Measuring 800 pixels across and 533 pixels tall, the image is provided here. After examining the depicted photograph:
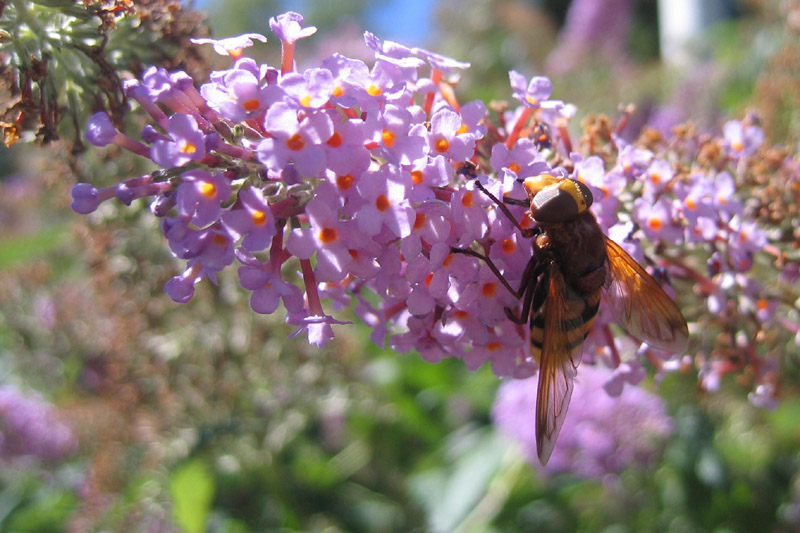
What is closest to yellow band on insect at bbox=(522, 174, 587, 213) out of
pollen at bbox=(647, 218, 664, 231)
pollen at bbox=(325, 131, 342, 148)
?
pollen at bbox=(647, 218, 664, 231)

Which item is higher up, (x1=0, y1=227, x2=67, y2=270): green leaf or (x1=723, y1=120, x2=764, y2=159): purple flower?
(x1=723, y1=120, x2=764, y2=159): purple flower

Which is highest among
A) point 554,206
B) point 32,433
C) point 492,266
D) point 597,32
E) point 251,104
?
point 251,104

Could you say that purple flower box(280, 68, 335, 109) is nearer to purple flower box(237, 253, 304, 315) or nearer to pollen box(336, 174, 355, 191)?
pollen box(336, 174, 355, 191)

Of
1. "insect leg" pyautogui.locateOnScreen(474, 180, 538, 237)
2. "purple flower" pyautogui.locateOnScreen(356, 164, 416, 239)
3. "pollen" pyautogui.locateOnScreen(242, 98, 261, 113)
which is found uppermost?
"pollen" pyautogui.locateOnScreen(242, 98, 261, 113)

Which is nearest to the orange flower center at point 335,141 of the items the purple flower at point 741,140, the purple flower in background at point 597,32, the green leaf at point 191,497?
the purple flower at point 741,140

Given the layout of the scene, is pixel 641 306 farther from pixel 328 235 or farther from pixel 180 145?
pixel 180 145

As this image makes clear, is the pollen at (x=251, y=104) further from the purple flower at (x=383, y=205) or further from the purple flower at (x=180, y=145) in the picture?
the purple flower at (x=383, y=205)

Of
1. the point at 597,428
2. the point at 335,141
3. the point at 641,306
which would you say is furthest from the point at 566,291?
the point at 597,428
